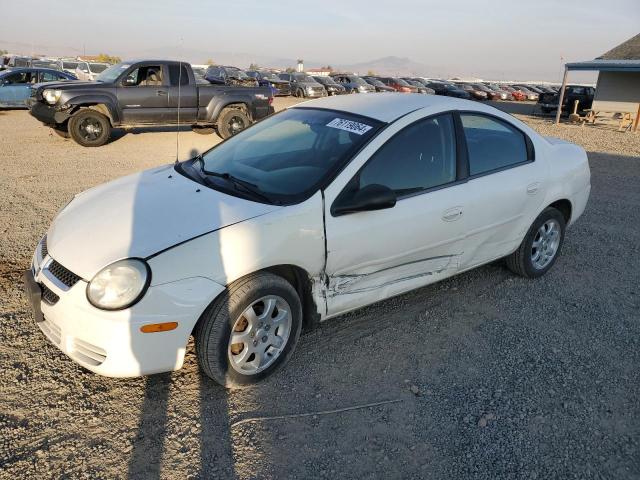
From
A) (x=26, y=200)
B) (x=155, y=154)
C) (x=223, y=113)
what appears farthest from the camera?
(x=223, y=113)

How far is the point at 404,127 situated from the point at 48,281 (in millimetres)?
2356

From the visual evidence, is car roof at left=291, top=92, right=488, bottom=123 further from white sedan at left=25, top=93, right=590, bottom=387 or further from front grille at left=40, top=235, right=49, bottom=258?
front grille at left=40, top=235, right=49, bottom=258

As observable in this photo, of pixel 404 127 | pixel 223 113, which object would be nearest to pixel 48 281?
pixel 404 127

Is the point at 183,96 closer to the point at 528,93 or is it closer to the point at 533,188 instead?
the point at 533,188

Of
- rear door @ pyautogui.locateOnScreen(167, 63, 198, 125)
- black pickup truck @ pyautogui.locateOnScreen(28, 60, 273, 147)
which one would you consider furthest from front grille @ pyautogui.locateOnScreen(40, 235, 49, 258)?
rear door @ pyautogui.locateOnScreen(167, 63, 198, 125)

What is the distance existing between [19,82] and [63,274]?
16992mm

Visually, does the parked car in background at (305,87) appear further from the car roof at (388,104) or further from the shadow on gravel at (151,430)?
the shadow on gravel at (151,430)

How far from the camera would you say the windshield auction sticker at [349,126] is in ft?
A: 11.1

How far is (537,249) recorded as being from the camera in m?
4.55

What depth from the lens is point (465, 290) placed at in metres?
4.36

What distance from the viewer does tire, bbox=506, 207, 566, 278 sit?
172 inches

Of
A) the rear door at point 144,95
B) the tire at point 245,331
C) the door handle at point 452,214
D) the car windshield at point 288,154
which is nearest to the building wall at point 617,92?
the rear door at point 144,95

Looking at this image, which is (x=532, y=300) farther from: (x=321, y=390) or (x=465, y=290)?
(x=321, y=390)

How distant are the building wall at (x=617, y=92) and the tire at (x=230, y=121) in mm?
18453
